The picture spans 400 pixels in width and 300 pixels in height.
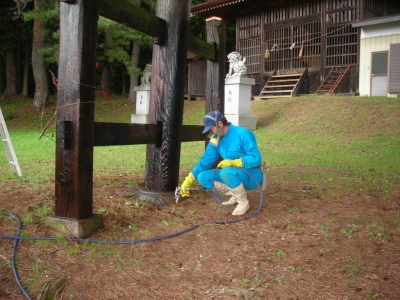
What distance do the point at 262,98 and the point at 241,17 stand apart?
5.68 meters

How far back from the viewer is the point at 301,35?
60.6ft

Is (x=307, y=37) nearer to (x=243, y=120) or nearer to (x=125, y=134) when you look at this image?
(x=243, y=120)

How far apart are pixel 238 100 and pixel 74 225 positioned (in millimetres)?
9918

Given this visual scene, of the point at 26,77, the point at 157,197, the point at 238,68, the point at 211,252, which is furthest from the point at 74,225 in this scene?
the point at 26,77

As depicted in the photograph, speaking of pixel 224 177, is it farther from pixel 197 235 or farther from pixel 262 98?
pixel 262 98

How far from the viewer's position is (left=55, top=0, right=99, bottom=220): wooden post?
3408 mm

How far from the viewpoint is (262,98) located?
693 inches

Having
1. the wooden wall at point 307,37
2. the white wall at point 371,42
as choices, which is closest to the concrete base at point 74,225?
the white wall at point 371,42

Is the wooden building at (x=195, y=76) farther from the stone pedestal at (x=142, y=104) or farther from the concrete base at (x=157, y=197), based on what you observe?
the concrete base at (x=157, y=197)

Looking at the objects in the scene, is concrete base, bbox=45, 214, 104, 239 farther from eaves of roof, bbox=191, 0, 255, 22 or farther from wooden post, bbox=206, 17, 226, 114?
eaves of roof, bbox=191, 0, 255, 22

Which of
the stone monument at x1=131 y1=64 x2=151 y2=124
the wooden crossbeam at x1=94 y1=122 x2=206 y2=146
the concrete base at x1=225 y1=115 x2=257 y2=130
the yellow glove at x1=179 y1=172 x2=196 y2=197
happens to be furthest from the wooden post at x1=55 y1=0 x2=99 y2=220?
the stone monument at x1=131 y1=64 x2=151 y2=124

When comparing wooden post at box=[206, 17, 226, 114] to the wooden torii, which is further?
wooden post at box=[206, 17, 226, 114]

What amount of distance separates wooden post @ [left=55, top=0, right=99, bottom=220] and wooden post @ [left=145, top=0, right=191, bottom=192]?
4.24 ft

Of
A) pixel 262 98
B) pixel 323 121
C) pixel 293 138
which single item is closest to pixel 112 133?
pixel 293 138
